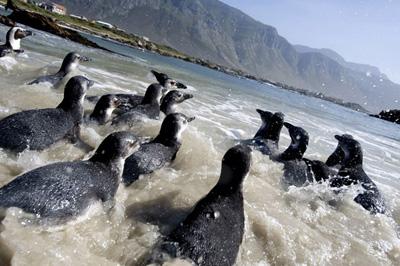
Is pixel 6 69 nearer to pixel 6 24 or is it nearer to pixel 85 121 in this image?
pixel 85 121

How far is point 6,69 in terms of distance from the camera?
12.2m

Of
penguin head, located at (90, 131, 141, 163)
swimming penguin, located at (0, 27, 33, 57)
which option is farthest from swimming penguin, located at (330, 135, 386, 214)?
swimming penguin, located at (0, 27, 33, 57)

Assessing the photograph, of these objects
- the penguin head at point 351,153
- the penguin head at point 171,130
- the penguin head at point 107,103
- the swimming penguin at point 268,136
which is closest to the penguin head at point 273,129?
the swimming penguin at point 268,136

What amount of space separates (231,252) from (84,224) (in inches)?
60.2

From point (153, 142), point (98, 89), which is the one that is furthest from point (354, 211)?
point (98, 89)

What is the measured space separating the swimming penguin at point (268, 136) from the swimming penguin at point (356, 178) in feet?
4.39

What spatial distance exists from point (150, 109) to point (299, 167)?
332 cm

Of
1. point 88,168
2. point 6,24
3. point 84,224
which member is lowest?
point 6,24

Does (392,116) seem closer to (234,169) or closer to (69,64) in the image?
(69,64)

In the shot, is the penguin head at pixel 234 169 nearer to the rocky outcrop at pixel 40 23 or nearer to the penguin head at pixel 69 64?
the penguin head at pixel 69 64

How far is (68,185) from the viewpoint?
455cm

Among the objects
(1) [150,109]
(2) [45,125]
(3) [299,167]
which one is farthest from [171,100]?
(2) [45,125]

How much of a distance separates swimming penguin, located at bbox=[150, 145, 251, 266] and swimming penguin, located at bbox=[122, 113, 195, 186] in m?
1.50

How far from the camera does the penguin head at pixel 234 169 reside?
5086 mm
